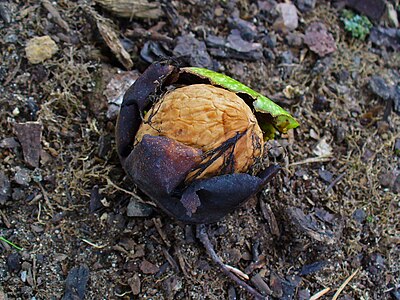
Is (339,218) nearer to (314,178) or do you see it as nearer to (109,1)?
(314,178)

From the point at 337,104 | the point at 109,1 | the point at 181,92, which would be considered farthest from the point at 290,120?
the point at 109,1

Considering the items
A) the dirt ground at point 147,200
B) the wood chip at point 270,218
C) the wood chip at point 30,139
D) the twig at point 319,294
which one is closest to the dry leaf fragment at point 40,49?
the dirt ground at point 147,200

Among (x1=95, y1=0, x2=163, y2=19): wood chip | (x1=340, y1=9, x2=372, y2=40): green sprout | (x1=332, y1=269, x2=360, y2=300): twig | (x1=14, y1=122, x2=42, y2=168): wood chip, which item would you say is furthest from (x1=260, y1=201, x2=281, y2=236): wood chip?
(x1=340, y1=9, x2=372, y2=40): green sprout

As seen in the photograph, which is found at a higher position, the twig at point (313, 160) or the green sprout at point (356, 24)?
the green sprout at point (356, 24)

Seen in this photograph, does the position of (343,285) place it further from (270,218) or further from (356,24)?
(356,24)

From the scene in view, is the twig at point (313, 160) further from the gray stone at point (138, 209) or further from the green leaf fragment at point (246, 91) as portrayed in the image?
the gray stone at point (138, 209)

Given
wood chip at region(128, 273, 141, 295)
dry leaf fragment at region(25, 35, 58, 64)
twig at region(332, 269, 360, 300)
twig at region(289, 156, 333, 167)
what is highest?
dry leaf fragment at region(25, 35, 58, 64)

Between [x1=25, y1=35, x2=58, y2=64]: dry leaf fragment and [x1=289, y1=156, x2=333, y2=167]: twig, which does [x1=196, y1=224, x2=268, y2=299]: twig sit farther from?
[x1=25, y1=35, x2=58, y2=64]: dry leaf fragment
